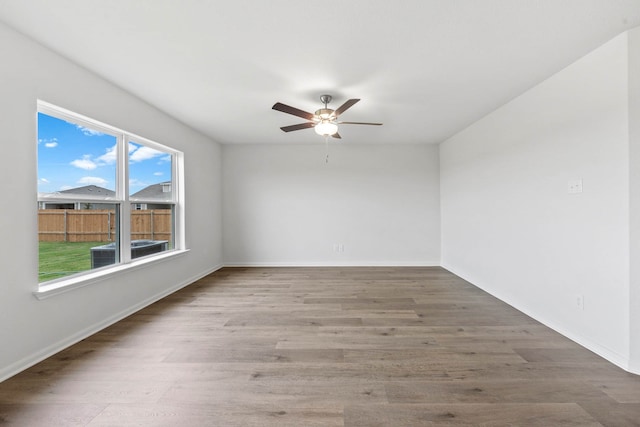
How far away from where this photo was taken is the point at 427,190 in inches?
197

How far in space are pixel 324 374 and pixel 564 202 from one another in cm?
253

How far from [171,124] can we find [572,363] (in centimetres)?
478

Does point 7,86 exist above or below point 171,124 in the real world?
below

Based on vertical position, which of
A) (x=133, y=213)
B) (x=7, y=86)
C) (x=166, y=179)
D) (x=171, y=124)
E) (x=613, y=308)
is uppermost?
(x=171, y=124)

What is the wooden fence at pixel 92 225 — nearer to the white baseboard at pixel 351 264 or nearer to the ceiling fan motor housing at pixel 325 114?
the white baseboard at pixel 351 264

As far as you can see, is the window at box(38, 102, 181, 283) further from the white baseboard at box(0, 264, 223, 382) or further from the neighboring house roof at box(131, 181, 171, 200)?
the white baseboard at box(0, 264, 223, 382)

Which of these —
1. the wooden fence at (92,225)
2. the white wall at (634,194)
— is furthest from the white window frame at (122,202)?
the white wall at (634,194)

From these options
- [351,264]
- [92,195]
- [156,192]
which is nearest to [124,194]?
[92,195]

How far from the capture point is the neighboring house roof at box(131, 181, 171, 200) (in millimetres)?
3122

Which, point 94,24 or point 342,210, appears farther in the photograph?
point 342,210

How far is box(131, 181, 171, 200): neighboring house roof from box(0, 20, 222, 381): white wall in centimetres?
72

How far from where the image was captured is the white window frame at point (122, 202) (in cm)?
209

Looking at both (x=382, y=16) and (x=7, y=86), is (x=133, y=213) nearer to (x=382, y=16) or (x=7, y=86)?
(x=7, y=86)

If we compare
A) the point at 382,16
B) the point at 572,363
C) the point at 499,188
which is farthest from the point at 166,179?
the point at 572,363
